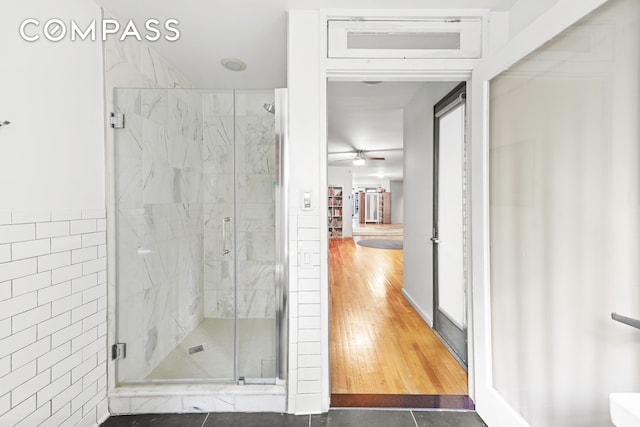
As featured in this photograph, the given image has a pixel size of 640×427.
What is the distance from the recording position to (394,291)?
417 cm

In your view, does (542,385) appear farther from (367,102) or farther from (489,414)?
(367,102)

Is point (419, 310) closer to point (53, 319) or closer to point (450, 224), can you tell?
point (450, 224)

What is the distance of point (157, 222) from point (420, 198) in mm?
2584

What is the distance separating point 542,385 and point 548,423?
15 cm

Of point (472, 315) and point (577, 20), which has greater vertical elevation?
point (577, 20)

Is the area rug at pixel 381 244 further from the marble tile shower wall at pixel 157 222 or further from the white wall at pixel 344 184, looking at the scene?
the marble tile shower wall at pixel 157 222

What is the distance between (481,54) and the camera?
68.4 inches

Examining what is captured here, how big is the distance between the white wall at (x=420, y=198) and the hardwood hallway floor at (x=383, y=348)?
0.89 ft

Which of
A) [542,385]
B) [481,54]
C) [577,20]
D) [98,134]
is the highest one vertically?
[481,54]

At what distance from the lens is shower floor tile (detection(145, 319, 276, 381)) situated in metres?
1.88

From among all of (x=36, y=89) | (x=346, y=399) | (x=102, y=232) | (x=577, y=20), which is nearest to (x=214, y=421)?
(x=346, y=399)

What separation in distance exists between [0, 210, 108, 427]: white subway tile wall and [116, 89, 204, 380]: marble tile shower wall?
0.19m

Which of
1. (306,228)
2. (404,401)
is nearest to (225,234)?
(306,228)

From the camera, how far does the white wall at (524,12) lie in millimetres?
1484
